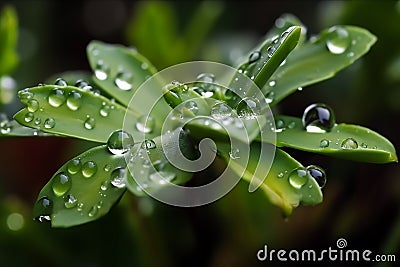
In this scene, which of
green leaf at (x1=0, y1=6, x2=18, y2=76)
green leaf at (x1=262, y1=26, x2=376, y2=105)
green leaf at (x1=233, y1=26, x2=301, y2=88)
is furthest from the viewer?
green leaf at (x1=0, y1=6, x2=18, y2=76)

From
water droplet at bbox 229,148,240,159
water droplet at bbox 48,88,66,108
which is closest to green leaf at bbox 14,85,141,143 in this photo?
water droplet at bbox 48,88,66,108

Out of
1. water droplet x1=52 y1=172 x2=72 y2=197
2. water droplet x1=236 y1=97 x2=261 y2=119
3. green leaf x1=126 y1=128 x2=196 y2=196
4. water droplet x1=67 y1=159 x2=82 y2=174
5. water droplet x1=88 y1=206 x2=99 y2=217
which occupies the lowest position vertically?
water droplet x1=88 y1=206 x2=99 y2=217

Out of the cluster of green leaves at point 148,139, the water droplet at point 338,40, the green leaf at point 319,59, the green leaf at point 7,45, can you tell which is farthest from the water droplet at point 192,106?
the green leaf at point 7,45

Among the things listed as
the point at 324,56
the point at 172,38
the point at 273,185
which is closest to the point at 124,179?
the point at 273,185

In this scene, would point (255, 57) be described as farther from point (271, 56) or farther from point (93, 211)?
point (93, 211)

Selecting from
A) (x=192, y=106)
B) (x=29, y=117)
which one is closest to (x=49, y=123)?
(x=29, y=117)

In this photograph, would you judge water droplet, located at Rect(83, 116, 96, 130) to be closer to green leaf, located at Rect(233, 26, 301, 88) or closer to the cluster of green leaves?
the cluster of green leaves

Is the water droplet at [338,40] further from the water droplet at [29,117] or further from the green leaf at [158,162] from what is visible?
the water droplet at [29,117]
